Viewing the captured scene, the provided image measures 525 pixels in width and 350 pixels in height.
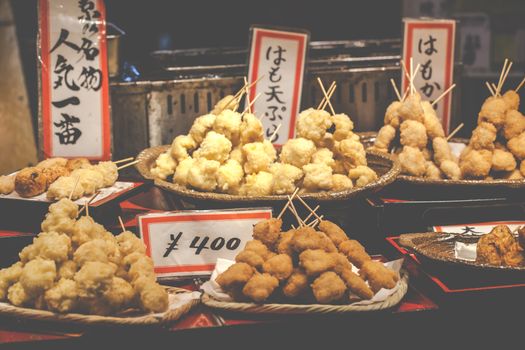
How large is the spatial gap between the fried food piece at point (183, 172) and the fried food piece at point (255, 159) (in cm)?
33

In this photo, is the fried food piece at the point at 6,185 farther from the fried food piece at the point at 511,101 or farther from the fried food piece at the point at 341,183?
the fried food piece at the point at 511,101

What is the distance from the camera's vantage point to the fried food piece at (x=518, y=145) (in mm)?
4051

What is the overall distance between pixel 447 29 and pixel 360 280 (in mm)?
2778

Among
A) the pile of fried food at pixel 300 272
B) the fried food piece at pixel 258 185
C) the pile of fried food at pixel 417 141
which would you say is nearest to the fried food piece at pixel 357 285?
the pile of fried food at pixel 300 272

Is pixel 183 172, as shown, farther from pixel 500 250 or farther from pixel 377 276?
pixel 500 250

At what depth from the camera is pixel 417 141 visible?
4180 mm

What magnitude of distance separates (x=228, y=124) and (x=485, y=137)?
179cm

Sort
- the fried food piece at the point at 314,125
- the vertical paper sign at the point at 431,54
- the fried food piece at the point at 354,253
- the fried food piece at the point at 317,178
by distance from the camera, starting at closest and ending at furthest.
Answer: the fried food piece at the point at 354,253
the fried food piece at the point at 317,178
the fried food piece at the point at 314,125
the vertical paper sign at the point at 431,54

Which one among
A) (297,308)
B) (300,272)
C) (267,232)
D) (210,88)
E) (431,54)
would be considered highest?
(431,54)

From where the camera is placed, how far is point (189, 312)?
2.78 metres

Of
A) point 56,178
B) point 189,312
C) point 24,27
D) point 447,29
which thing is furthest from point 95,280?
point 24,27

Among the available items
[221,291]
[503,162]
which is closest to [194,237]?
[221,291]

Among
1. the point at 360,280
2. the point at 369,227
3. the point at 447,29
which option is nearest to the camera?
the point at 360,280

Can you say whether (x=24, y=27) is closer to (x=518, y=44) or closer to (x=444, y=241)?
(x=444, y=241)
